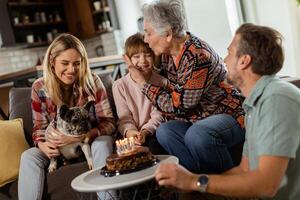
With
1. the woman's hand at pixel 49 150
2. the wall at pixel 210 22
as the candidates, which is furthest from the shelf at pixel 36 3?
the woman's hand at pixel 49 150

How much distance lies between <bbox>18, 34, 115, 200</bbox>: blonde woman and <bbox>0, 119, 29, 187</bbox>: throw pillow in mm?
119

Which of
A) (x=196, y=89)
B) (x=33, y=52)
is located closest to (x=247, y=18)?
(x=196, y=89)

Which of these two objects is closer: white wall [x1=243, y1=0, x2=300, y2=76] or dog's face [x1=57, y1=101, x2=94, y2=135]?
dog's face [x1=57, y1=101, x2=94, y2=135]

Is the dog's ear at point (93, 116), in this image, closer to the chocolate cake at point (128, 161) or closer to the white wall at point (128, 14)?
the chocolate cake at point (128, 161)

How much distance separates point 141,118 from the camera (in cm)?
243

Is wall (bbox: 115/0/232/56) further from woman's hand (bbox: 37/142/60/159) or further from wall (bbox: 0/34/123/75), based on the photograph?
woman's hand (bbox: 37/142/60/159)

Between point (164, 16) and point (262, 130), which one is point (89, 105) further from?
point (262, 130)

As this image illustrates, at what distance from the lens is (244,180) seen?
1142mm

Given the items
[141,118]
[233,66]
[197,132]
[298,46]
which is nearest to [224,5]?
[298,46]

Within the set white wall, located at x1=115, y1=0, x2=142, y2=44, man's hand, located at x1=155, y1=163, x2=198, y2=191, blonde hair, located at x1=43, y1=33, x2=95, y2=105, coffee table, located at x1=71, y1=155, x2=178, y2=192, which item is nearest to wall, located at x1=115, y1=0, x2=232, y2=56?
white wall, located at x1=115, y1=0, x2=142, y2=44

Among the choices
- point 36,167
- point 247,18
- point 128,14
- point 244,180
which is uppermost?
point 128,14

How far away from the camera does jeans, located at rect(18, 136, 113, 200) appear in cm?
216

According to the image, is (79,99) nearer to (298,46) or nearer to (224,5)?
(298,46)

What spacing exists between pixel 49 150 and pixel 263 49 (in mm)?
1428
